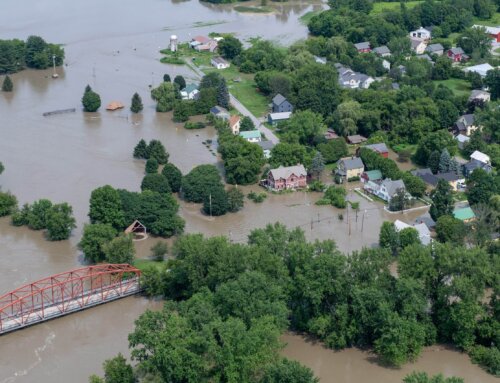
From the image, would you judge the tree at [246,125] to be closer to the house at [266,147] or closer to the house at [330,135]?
the house at [266,147]

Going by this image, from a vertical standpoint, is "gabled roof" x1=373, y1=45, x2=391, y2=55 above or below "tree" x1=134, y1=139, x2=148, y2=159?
above

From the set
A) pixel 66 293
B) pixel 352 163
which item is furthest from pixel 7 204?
pixel 352 163

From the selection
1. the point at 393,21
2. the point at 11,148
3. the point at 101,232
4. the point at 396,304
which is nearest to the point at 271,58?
the point at 393,21

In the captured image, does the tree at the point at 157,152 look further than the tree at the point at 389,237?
Yes

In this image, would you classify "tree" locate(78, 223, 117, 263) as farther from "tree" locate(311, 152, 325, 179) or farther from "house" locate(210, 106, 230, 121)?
"house" locate(210, 106, 230, 121)

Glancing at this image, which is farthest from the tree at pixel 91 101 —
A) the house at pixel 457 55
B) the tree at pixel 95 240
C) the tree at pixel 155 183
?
the house at pixel 457 55

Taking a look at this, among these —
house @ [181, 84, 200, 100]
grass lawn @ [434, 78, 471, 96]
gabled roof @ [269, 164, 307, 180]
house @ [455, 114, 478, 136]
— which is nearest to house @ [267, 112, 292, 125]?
house @ [181, 84, 200, 100]

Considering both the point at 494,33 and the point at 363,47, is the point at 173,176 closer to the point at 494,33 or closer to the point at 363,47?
the point at 363,47
